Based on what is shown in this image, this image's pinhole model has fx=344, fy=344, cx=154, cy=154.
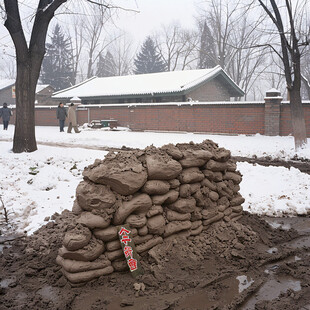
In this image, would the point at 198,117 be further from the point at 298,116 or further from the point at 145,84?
the point at 145,84

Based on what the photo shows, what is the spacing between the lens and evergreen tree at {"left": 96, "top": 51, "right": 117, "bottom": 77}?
5672 cm

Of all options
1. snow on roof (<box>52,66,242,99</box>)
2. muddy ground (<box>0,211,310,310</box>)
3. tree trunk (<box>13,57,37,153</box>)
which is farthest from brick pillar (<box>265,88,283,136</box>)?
muddy ground (<box>0,211,310,310</box>)

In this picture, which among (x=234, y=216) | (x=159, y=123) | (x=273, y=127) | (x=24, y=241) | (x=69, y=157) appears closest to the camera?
(x=24, y=241)

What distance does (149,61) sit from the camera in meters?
48.8

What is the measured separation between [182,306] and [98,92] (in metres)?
25.8

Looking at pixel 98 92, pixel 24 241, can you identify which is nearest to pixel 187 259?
pixel 24 241

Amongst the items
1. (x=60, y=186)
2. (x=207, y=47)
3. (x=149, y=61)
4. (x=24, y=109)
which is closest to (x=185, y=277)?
(x=60, y=186)

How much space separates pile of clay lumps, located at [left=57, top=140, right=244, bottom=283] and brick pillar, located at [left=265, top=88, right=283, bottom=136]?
13.0 meters

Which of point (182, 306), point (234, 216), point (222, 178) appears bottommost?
point (182, 306)

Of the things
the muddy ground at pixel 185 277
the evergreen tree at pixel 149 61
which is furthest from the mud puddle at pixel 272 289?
the evergreen tree at pixel 149 61

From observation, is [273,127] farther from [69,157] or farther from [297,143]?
[69,157]

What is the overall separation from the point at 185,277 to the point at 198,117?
52.0 ft

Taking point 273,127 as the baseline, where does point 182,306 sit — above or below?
below

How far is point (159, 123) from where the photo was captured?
2039cm
